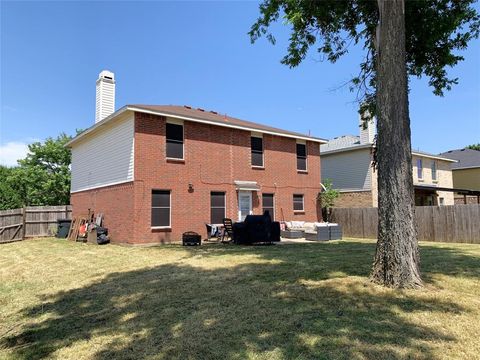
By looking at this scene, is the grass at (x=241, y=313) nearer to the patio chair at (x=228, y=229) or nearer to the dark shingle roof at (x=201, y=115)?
the patio chair at (x=228, y=229)

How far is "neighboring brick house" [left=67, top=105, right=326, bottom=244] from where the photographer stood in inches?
599

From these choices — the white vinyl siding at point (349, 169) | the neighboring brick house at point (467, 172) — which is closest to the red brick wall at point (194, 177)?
the white vinyl siding at point (349, 169)

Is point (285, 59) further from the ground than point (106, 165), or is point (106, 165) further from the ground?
point (285, 59)

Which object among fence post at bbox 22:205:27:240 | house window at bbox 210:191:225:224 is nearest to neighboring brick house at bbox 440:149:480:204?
house window at bbox 210:191:225:224

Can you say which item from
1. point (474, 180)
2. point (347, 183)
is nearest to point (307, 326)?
point (347, 183)

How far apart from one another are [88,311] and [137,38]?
14365mm

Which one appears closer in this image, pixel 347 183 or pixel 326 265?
pixel 326 265

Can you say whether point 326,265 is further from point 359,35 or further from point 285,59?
point 359,35

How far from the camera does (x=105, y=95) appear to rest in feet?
62.3

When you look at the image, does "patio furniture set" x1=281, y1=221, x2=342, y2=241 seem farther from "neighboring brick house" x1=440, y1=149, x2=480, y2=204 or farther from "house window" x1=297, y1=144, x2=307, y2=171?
"neighboring brick house" x1=440, y1=149, x2=480, y2=204

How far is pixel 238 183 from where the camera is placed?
1817 centimetres

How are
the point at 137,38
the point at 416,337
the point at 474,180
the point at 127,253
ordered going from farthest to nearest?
the point at 474,180, the point at 137,38, the point at 127,253, the point at 416,337

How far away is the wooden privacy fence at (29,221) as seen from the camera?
19.0 m

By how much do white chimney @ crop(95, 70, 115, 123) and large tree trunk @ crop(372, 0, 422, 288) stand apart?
15553 millimetres
